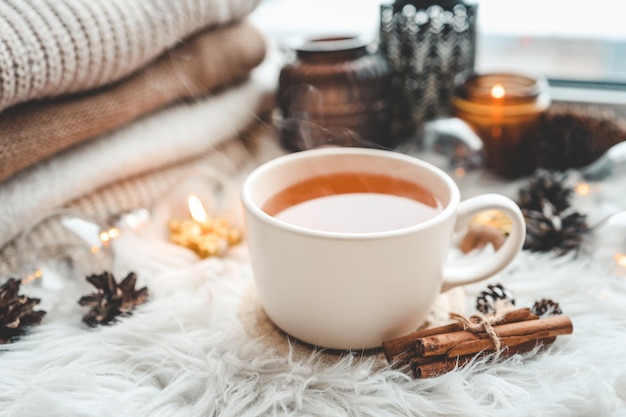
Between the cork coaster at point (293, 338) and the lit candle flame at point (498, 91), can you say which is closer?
the cork coaster at point (293, 338)

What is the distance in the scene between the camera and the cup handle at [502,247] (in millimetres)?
483

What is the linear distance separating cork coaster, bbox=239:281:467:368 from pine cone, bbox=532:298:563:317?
0.20 feet

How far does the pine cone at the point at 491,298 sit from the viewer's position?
1.76 ft

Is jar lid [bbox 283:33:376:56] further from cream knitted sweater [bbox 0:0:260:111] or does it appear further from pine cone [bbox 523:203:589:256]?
pine cone [bbox 523:203:589:256]

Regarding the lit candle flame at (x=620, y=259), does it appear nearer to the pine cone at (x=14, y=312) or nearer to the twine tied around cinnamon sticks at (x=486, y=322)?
the twine tied around cinnamon sticks at (x=486, y=322)

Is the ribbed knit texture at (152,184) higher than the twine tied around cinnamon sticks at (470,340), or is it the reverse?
the ribbed knit texture at (152,184)

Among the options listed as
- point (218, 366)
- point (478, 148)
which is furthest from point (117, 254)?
point (478, 148)

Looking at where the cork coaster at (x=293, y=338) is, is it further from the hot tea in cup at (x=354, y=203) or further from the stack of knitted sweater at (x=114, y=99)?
the stack of knitted sweater at (x=114, y=99)

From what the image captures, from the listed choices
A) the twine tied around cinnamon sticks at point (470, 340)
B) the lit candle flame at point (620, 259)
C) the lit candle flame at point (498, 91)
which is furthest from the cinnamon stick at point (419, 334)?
the lit candle flame at point (498, 91)

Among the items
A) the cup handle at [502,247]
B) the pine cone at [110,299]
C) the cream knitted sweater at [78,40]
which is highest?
the cream knitted sweater at [78,40]

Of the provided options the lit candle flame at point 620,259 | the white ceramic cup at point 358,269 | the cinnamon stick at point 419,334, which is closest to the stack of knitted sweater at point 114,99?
the white ceramic cup at point 358,269

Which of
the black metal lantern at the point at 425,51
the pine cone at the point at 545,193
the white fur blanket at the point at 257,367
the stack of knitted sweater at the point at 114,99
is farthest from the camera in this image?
the black metal lantern at the point at 425,51

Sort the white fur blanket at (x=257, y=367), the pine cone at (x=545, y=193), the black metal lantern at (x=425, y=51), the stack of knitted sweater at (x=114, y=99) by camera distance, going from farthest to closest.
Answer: the black metal lantern at (x=425, y=51), the pine cone at (x=545, y=193), the stack of knitted sweater at (x=114, y=99), the white fur blanket at (x=257, y=367)

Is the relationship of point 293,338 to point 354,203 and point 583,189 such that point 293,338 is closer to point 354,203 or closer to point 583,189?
point 354,203
